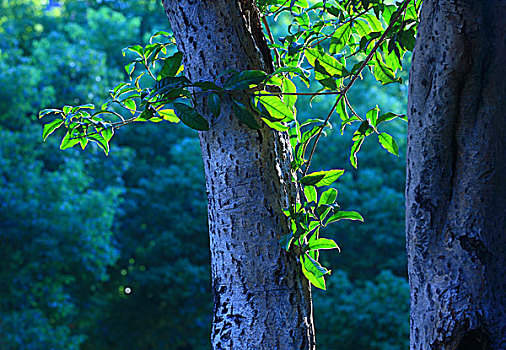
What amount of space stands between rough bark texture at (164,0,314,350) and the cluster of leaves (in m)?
0.04

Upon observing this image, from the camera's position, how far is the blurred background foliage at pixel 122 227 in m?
7.70

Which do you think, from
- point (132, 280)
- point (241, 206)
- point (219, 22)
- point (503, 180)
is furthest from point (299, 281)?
point (132, 280)

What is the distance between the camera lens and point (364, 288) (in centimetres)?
905

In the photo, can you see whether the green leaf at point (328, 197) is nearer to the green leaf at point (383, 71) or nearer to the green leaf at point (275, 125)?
the green leaf at point (275, 125)

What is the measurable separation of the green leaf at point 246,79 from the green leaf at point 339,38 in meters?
A: 0.45

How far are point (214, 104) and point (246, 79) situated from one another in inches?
2.9

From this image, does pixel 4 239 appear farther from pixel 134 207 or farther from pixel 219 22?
pixel 219 22

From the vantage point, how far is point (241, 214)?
1.10m

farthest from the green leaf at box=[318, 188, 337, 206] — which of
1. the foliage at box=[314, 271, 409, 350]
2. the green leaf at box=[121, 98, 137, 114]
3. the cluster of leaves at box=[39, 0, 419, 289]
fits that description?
the foliage at box=[314, 271, 409, 350]

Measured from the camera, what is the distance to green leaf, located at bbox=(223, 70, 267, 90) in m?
1.03

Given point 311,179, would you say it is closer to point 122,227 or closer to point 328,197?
point 328,197

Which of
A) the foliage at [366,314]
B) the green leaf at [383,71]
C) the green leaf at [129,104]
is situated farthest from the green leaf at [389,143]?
the foliage at [366,314]

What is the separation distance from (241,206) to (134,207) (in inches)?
339

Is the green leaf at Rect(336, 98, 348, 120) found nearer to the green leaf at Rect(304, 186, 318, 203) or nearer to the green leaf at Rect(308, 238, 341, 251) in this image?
the green leaf at Rect(304, 186, 318, 203)
